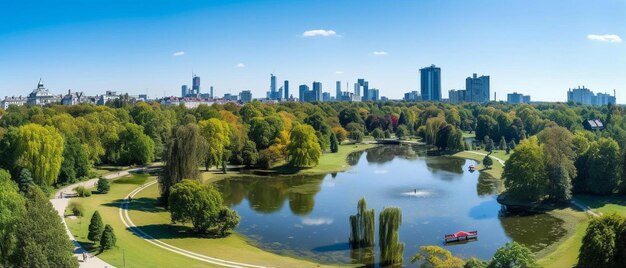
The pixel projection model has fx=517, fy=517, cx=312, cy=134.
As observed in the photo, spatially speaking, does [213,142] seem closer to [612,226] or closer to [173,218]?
[173,218]

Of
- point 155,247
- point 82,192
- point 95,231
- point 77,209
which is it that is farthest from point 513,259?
point 82,192

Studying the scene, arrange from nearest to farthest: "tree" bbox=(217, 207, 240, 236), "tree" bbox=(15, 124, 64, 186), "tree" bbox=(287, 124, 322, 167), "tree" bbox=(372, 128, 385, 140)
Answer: "tree" bbox=(217, 207, 240, 236)
"tree" bbox=(15, 124, 64, 186)
"tree" bbox=(287, 124, 322, 167)
"tree" bbox=(372, 128, 385, 140)

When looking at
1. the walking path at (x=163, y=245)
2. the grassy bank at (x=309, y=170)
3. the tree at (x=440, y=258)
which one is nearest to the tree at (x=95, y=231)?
the walking path at (x=163, y=245)

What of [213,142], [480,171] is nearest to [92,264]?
[213,142]

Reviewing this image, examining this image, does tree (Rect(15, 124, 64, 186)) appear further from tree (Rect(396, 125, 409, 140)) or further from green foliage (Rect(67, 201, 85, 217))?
tree (Rect(396, 125, 409, 140))

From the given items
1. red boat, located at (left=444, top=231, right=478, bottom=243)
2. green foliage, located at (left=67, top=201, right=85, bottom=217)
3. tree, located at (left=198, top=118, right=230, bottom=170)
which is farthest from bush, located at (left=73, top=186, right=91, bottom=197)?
red boat, located at (left=444, top=231, right=478, bottom=243)

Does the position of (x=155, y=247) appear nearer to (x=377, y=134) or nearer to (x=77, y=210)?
(x=77, y=210)
